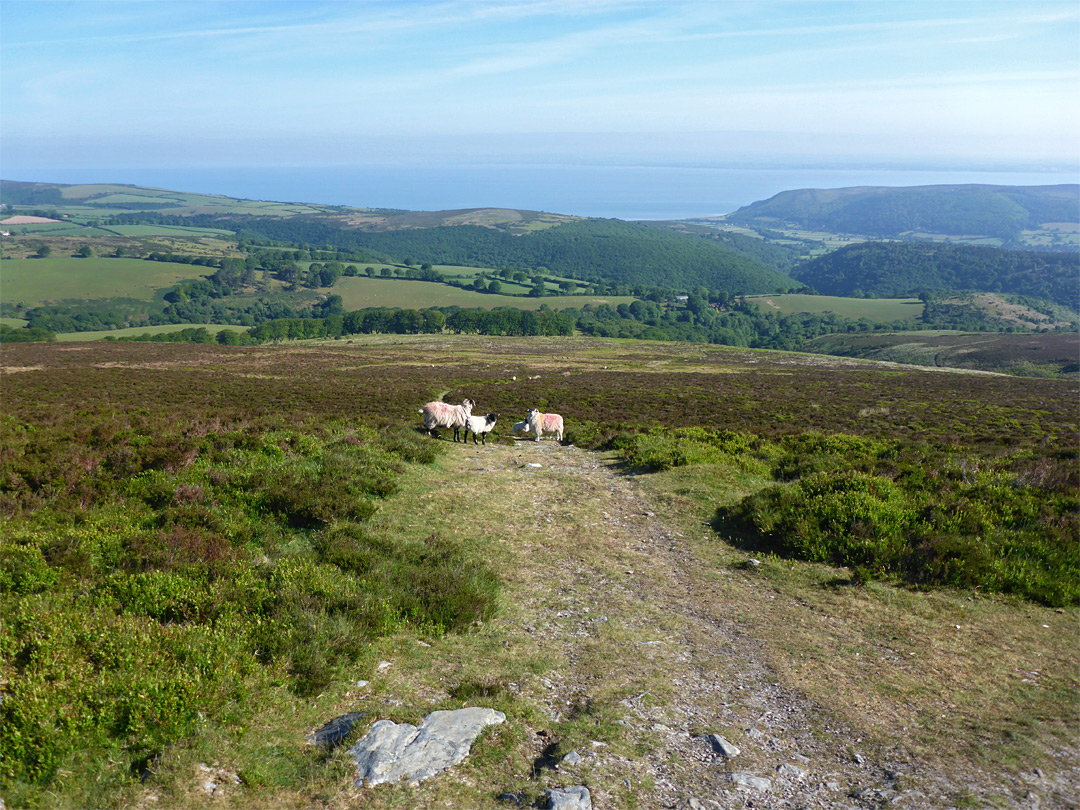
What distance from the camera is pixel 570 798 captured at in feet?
13.4

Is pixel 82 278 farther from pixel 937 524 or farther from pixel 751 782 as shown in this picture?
pixel 751 782

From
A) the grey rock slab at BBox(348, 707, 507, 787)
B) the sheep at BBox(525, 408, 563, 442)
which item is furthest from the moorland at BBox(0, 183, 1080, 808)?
the sheep at BBox(525, 408, 563, 442)

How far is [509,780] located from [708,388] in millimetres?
43496

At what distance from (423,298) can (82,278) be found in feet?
292

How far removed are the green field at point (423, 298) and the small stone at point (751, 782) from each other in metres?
161

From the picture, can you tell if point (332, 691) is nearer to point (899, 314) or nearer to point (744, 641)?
point (744, 641)

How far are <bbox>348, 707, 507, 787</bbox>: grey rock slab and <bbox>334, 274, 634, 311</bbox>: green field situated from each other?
161 m

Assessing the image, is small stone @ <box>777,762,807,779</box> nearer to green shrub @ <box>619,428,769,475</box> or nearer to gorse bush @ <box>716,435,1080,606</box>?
gorse bush @ <box>716,435,1080,606</box>

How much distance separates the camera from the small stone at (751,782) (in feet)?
14.4

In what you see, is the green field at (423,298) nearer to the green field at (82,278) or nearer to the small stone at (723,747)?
the green field at (82,278)

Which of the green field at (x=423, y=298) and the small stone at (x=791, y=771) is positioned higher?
the green field at (x=423, y=298)

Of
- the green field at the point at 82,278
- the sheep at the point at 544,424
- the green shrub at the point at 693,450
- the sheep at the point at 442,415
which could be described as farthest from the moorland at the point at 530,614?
the green field at the point at 82,278

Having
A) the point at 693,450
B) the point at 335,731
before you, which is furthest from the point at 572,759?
the point at 693,450

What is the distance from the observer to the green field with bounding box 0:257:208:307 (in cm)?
14625
